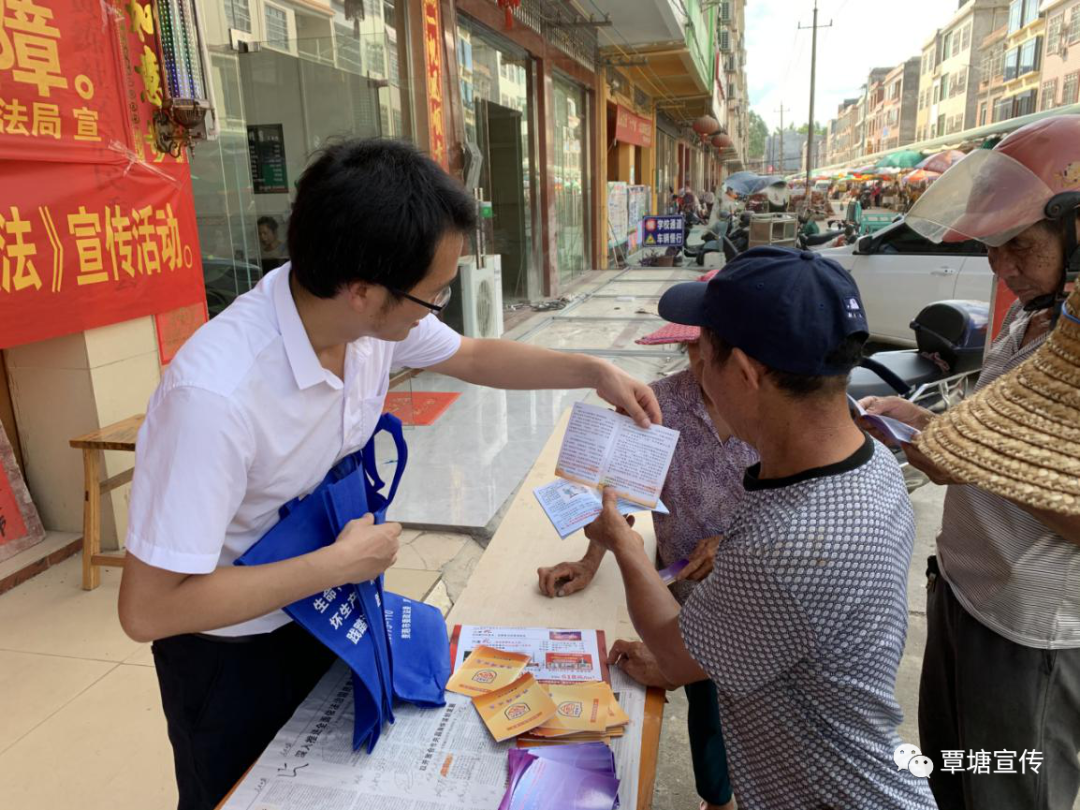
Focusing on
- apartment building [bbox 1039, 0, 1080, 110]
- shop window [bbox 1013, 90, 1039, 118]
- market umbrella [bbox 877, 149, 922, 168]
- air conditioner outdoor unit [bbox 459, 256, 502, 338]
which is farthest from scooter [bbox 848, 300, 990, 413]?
shop window [bbox 1013, 90, 1039, 118]

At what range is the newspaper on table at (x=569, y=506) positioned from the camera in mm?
1703

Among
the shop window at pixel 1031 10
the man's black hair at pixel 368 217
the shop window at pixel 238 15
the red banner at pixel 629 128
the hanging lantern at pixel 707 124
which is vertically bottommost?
the man's black hair at pixel 368 217

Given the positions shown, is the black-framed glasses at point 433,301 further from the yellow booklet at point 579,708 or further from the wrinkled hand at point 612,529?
the yellow booklet at point 579,708

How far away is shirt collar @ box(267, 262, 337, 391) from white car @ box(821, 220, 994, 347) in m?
5.96

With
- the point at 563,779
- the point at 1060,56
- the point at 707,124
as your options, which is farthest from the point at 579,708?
the point at 1060,56

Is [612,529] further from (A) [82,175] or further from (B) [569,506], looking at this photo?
(A) [82,175]

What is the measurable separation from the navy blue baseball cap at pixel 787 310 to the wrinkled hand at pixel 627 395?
2.02 feet

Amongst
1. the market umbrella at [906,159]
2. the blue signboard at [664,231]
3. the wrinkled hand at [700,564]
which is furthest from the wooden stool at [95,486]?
the market umbrella at [906,159]

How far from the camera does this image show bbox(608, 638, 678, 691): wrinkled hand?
4.71 feet

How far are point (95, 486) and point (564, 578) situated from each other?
2237 mm

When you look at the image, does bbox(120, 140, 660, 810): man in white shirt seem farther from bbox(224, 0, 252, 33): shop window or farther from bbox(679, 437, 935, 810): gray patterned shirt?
bbox(224, 0, 252, 33): shop window

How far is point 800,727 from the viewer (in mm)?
1112

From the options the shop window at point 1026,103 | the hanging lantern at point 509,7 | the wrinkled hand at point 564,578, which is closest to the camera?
the wrinkled hand at point 564,578

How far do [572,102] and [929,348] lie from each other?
30.7 ft
